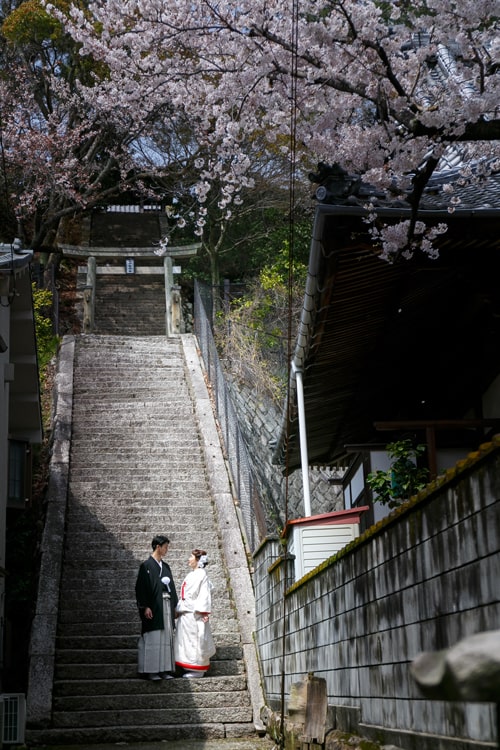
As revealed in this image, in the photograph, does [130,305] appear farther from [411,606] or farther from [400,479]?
[411,606]

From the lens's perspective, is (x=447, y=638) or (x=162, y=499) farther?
(x=162, y=499)

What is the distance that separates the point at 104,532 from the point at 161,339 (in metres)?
10.7

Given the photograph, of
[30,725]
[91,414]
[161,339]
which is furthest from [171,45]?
[161,339]

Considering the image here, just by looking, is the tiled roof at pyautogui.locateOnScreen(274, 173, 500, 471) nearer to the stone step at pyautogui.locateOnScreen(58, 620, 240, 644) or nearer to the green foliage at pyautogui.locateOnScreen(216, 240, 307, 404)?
the stone step at pyautogui.locateOnScreen(58, 620, 240, 644)

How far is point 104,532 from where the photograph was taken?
42.7ft

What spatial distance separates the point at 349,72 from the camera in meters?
6.36

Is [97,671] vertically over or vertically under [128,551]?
under

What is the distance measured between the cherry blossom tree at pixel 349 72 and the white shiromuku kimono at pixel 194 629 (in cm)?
480

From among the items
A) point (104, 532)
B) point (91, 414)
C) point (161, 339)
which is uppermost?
point (161, 339)

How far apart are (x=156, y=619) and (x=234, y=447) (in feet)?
17.4

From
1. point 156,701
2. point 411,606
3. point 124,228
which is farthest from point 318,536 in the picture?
point 124,228

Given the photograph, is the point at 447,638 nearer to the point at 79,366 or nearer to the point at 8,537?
the point at 8,537

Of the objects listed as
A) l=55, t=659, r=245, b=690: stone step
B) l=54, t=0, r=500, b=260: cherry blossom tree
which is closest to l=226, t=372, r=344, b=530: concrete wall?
l=55, t=659, r=245, b=690: stone step

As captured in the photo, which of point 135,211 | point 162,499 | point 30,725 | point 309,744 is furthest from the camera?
point 135,211
